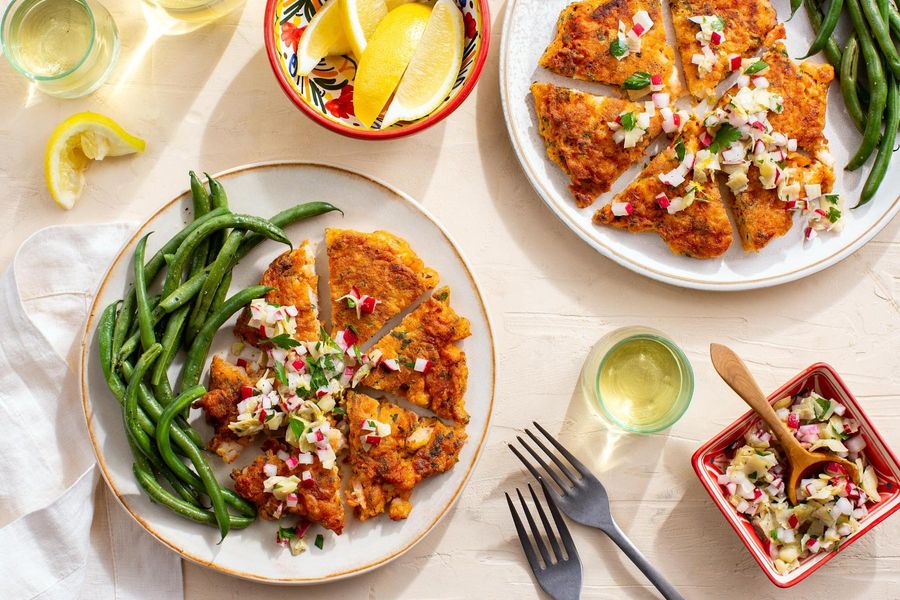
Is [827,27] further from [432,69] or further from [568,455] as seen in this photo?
[568,455]

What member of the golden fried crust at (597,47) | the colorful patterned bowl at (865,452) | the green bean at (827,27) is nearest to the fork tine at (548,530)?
the colorful patterned bowl at (865,452)

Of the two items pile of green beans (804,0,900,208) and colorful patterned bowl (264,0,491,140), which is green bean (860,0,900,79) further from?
colorful patterned bowl (264,0,491,140)

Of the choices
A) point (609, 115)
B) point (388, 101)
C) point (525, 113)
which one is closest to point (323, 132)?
point (388, 101)

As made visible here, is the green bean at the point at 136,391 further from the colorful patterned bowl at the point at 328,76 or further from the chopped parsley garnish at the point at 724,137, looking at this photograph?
the chopped parsley garnish at the point at 724,137

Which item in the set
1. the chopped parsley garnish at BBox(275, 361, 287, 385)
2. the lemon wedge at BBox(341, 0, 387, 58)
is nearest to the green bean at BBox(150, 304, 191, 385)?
the chopped parsley garnish at BBox(275, 361, 287, 385)

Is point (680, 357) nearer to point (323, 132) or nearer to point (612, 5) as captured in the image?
point (612, 5)

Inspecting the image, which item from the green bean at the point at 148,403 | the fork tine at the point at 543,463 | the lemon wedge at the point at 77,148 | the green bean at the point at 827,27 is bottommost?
the fork tine at the point at 543,463
